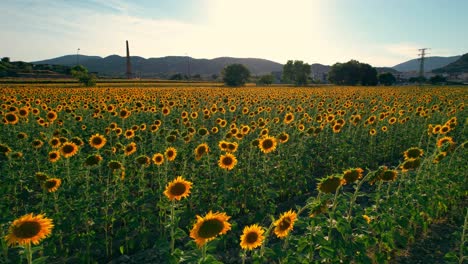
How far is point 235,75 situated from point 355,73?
113 ft

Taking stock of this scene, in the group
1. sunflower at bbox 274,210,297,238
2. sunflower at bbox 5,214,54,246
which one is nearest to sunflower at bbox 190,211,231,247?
sunflower at bbox 274,210,297,238

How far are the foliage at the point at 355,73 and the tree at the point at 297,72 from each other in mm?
8503

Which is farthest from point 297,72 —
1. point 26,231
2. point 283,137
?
point 26,231

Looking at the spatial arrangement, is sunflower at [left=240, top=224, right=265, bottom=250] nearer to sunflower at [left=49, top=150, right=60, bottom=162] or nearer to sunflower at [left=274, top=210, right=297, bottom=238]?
sunflower at [left=274, top=210, right=297, bottom=238]

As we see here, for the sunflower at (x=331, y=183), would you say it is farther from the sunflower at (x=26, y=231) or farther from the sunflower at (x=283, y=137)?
the sunflower at (x=283, y=137)

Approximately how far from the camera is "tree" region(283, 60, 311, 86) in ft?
295

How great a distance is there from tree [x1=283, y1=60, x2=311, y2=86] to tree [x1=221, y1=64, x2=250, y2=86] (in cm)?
2051

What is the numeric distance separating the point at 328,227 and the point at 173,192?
1.85 metres

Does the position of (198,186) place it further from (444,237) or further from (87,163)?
(444,237)

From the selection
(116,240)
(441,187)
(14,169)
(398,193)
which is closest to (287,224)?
(398,193)

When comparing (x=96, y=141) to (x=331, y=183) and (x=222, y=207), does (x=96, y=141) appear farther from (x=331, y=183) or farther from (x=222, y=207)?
(x=331, y=183)

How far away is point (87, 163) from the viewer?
580cm

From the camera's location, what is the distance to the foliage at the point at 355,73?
3383 inches

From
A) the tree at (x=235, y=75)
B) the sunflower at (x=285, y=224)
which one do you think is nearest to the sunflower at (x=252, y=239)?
the sunflower at (x=285, y=224)
